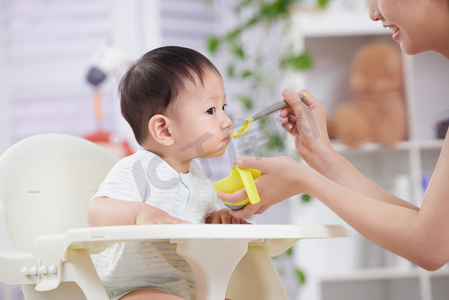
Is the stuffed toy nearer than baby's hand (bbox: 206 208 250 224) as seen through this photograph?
No

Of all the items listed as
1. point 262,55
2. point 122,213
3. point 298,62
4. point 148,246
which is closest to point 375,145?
point 298,62

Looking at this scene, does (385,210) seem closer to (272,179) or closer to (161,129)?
(272,179)

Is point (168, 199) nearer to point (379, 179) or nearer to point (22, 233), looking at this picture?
point (22, 233)

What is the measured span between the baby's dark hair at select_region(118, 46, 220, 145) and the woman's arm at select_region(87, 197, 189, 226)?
0.21 metres

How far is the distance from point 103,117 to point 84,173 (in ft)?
6.12

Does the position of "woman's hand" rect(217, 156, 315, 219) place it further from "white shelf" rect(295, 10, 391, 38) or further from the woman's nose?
"white shelf" rect(295, 10, 391, 38)

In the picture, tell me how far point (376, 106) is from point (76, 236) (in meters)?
1.99

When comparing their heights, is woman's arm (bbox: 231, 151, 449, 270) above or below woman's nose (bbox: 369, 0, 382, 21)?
below

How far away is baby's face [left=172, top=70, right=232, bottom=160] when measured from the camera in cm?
102

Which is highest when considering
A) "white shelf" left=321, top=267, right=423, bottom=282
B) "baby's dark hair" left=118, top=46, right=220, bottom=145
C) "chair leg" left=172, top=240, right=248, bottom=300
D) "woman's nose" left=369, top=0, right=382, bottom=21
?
"woman's nose" left=369, top=0, right=382, bottom=21

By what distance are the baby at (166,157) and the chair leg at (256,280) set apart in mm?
90

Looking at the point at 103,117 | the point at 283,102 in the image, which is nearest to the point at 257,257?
the point at 283,102

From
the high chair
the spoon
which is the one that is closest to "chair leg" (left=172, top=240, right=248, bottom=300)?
the high chair

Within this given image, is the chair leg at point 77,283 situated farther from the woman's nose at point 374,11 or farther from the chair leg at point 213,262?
the woman's nose at point 374,11
